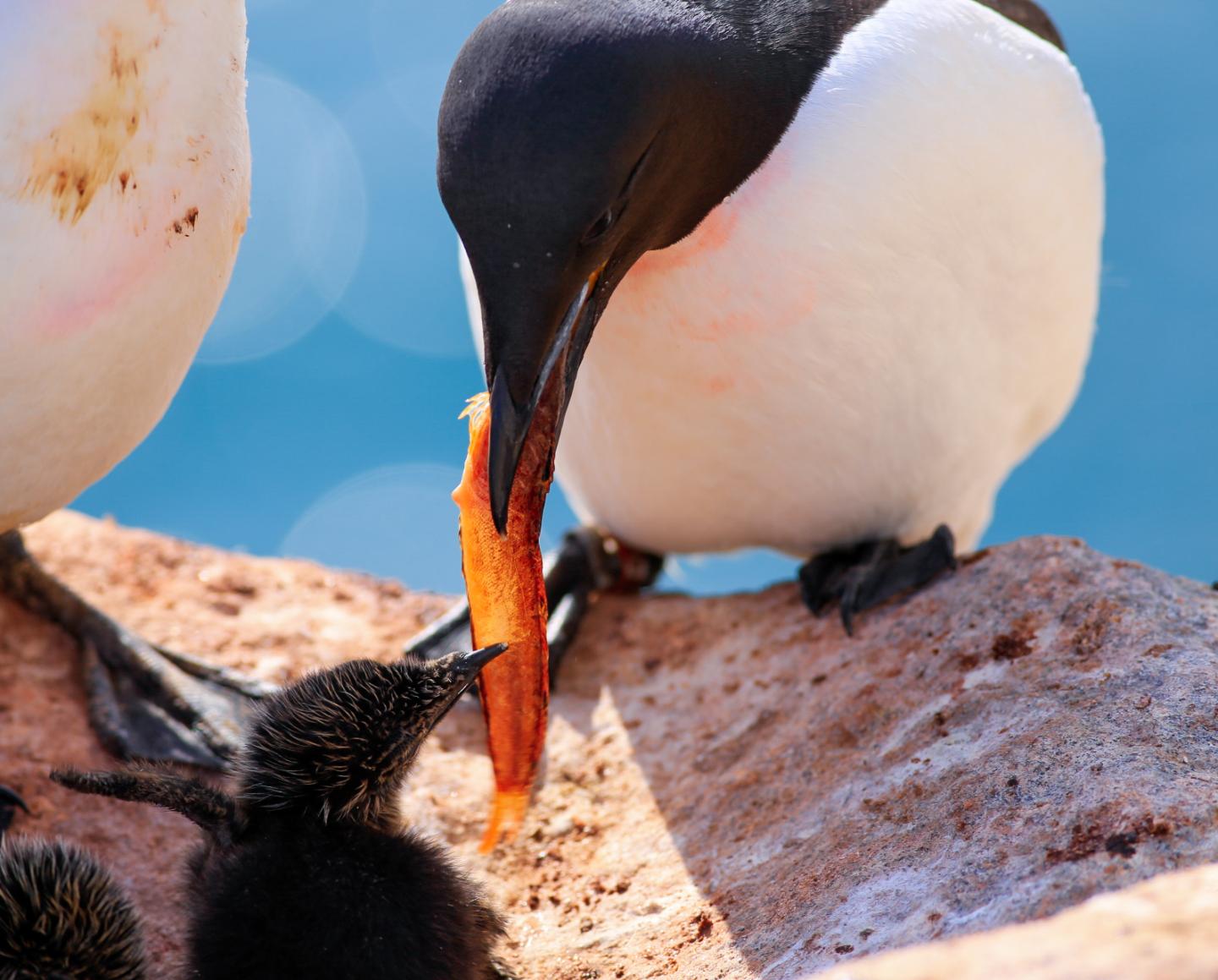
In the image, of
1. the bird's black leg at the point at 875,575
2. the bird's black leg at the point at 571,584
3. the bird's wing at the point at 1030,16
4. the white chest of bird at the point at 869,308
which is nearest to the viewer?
the white chest of bird at the point at 869,308

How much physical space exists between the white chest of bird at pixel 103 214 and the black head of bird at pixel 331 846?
2.24 feet

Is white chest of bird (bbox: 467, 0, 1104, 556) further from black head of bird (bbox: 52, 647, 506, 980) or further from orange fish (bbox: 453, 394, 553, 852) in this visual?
black head of bird (bbox: 52, 647, 506, 980)

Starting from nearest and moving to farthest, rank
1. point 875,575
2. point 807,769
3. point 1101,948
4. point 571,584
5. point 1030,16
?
point 1101,948 → point 807,769 → point 875,575 → point 1030,16 → point 571,584

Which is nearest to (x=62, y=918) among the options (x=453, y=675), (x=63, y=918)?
(x=63, y=918)

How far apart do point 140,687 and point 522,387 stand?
1.64 meters

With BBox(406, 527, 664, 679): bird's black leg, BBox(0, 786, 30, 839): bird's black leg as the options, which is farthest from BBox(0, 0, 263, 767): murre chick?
BBox(406, 527, 664, 679): bird's black leg

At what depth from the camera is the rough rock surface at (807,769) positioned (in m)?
1.96

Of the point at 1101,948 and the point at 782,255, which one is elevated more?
the point at 782,255

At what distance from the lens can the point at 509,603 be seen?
2.62m

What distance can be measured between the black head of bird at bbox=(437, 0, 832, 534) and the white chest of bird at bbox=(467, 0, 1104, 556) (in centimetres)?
31

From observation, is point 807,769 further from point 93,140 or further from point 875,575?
point 93,140

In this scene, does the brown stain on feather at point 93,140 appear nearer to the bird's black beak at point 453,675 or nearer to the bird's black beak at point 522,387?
the bird's black beak at point 522,387

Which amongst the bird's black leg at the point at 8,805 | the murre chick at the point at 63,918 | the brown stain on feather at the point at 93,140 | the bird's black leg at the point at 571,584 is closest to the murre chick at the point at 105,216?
the brown stain on feather at the point at 93,140

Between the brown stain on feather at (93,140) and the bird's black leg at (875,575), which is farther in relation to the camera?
the bird's black leg at (875,575)
